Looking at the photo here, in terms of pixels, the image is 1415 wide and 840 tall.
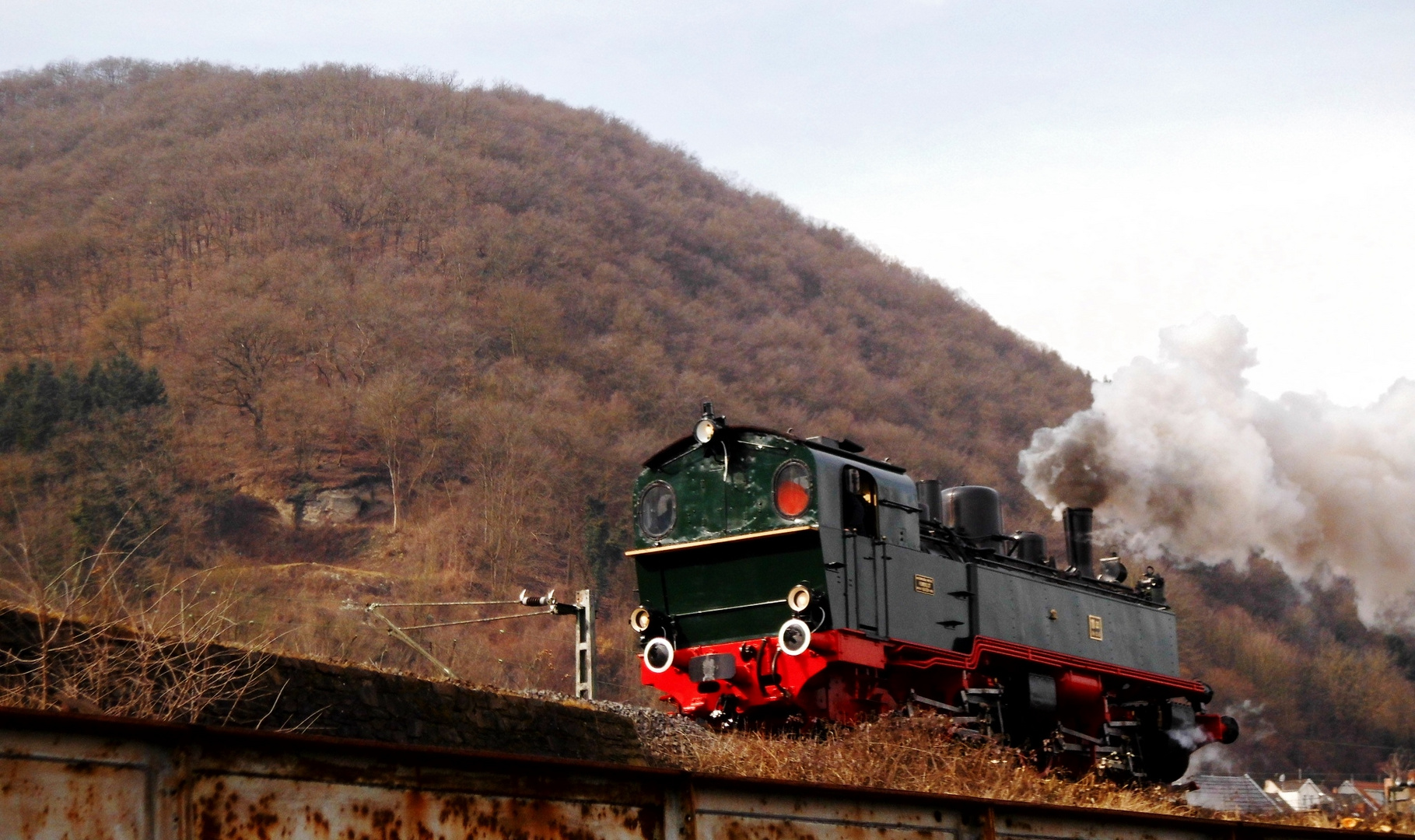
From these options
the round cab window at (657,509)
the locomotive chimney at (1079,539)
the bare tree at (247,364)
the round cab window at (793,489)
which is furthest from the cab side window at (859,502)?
the bare tree at (247,364)

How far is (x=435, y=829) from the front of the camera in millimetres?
5773

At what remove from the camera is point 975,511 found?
17891mm

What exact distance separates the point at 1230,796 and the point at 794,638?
60.6 feet

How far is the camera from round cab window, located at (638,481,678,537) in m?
15.3

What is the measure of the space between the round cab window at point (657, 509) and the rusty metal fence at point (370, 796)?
812 cm

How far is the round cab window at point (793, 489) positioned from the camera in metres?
14.2

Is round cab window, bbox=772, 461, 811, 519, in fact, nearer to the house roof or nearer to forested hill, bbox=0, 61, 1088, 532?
the house roof

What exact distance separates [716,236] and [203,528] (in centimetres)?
5549

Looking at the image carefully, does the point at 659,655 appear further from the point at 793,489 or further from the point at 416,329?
the point at 416,329

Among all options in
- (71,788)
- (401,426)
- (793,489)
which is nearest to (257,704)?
(71,788)

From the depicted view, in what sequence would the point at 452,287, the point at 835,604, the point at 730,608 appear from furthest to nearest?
the point at 452,287, the point at 730,608, the point at 835,604

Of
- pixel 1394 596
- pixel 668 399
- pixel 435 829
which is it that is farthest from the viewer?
pixel 668 399

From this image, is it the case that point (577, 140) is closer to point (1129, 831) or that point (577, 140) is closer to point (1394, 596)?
point (1394, 596)

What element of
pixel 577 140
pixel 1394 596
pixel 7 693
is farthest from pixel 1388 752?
pixel 577 140
